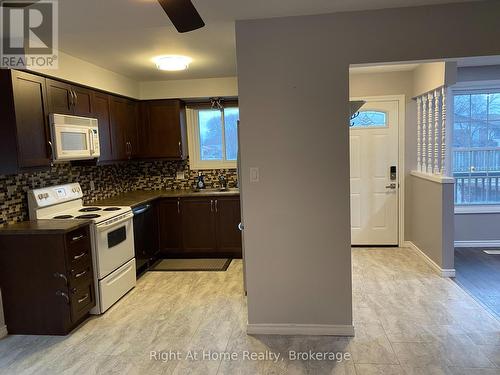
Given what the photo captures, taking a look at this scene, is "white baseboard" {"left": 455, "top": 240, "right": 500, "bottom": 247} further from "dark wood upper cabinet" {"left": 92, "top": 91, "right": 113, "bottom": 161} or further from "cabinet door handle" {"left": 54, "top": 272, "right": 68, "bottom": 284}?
"cabinet door handle" {"left": 54, "top": 272, "right": 68, "bottom": 284}

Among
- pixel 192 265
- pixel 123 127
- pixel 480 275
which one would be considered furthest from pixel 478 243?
pixel 123 127

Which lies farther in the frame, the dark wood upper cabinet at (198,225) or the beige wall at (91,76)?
the dark wood upper cabinet at (198,225)

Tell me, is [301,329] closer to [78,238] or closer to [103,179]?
[78,238]

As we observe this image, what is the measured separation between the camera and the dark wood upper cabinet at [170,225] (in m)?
4.94

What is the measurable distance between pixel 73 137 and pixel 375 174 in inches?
153

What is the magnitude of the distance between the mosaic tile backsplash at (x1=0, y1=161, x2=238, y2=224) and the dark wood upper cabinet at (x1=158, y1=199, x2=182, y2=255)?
0.64 m

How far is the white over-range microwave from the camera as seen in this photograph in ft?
10.7

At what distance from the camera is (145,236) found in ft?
15.0

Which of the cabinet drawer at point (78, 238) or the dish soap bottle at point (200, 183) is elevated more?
the dish soap bottle at point (200, 183)

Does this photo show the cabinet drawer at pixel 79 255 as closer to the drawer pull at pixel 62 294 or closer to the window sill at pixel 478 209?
the drawer pull at pixel 62 294

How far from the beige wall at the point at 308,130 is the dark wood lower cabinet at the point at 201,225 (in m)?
1.96

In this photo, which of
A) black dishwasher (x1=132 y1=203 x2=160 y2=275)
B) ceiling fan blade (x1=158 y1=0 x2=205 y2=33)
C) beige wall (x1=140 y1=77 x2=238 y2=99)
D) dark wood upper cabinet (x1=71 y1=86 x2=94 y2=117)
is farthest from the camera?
beige wall (x1=140 y1=77 x2=238 y2=99)

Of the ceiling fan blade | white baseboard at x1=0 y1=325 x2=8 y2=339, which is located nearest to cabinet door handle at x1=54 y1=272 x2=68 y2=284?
white baseboard at x1=0 y1=325 x2=8 y2=339

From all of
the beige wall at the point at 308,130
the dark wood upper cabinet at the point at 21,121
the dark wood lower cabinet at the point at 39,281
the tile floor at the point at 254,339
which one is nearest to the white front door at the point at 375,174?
the tile floor at the point at 254,339
